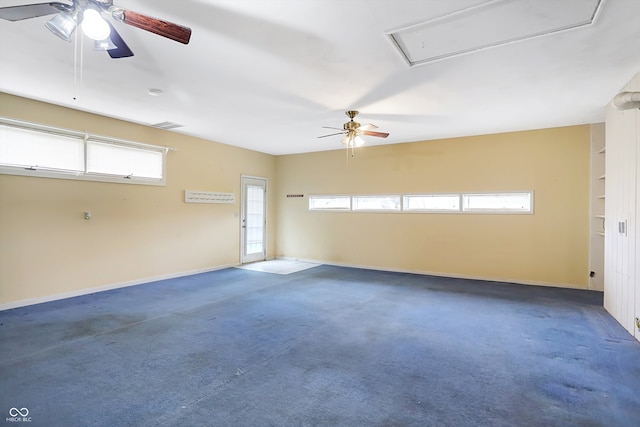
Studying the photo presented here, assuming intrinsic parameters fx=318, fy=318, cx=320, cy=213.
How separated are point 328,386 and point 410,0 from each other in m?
2.85

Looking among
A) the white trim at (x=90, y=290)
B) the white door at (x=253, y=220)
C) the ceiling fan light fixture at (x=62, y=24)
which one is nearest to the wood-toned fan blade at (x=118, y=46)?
the ceiling fan light fixture at (x=62, y=24)

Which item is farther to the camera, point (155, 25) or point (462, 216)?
point (462, 216)

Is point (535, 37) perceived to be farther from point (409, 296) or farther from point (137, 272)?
point (137, 272)

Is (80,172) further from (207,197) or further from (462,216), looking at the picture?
(462,216)

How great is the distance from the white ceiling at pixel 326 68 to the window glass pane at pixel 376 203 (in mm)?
2004

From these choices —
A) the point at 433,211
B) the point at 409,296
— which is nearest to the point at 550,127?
the point at 433,211

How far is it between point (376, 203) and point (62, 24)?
599 cm

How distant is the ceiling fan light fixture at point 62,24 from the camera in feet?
6.75

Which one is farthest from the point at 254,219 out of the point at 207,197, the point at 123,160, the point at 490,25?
the point at 490,25

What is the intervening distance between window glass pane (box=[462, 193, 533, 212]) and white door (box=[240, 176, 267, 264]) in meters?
4.75

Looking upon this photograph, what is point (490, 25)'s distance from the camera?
2496 mm

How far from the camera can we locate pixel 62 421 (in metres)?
1.99

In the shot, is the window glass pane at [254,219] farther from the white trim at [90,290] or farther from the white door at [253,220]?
the white trim at [90,290]

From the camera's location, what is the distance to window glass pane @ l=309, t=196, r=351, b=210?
7586 mm
